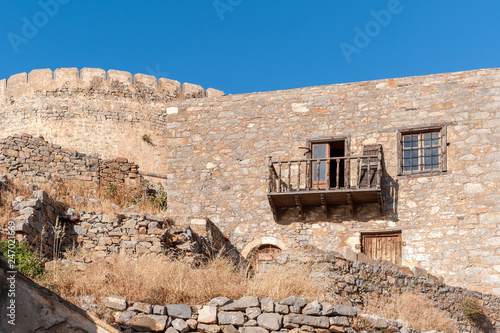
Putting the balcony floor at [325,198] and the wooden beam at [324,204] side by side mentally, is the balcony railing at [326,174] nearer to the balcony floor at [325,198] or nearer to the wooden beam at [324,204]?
the balcony floor at [325,198]

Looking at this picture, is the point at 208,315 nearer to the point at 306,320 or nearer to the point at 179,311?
the point at 179,311

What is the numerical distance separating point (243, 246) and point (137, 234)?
198 inches

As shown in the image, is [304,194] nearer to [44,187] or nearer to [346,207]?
[346,207]

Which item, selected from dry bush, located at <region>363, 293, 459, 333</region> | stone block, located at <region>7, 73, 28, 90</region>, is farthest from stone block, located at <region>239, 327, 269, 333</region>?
stone block, located at <region>7, 73, 28, 90</region>

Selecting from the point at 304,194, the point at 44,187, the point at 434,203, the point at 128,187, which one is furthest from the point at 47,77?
the point at 434,203

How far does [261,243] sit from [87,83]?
11.2m

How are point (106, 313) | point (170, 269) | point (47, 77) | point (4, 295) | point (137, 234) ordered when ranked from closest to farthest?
point (4, 295) < point (106, 313) < point (170, 269) < point (137, 234) < point (47, 77)

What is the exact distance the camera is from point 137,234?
1398cm

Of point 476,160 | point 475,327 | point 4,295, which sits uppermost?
point 476,160

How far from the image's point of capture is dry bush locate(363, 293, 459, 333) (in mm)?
12227

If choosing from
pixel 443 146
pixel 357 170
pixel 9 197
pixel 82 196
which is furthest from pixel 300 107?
pixel 9 197

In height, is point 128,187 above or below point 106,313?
above

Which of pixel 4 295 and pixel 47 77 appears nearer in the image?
pixel 4 295

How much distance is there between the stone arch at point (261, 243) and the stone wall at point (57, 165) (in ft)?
11.6
